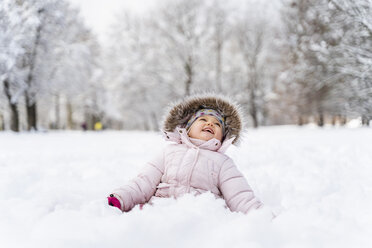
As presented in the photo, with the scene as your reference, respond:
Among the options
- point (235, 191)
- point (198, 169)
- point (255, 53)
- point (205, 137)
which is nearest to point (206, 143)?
point (205, 137)

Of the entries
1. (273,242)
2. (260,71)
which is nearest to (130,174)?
(273,242)

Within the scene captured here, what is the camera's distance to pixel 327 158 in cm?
470

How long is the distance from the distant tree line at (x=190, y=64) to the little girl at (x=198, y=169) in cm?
336

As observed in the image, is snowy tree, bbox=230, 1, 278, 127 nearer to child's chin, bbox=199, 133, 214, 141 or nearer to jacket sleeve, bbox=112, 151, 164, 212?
child's chin, bbox=199, 133, 214, 141

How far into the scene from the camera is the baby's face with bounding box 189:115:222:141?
2482 mm

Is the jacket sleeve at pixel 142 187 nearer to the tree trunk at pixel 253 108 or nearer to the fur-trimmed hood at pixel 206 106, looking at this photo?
the fur-trimmed hood at pixel 206 106

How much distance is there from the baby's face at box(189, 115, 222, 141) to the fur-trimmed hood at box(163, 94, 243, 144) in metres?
0.19

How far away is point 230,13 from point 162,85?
20.6ft

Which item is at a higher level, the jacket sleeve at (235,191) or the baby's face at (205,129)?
the baby's face at (205,129)

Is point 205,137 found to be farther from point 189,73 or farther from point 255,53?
point 255,53

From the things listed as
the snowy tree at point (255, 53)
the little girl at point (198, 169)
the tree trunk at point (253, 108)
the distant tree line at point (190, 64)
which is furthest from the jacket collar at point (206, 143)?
the tree trunk at point (253, 108)

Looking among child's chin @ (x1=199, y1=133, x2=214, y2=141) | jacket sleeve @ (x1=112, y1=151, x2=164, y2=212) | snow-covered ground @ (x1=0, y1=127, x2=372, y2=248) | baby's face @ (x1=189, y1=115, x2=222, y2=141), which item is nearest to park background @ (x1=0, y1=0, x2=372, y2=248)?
snow-covered ground @ (x1=0, y1=127, x2=372, y2=248)

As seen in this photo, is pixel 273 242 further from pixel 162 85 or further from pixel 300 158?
pixel 162 85

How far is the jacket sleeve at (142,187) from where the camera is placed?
6.68 ft
